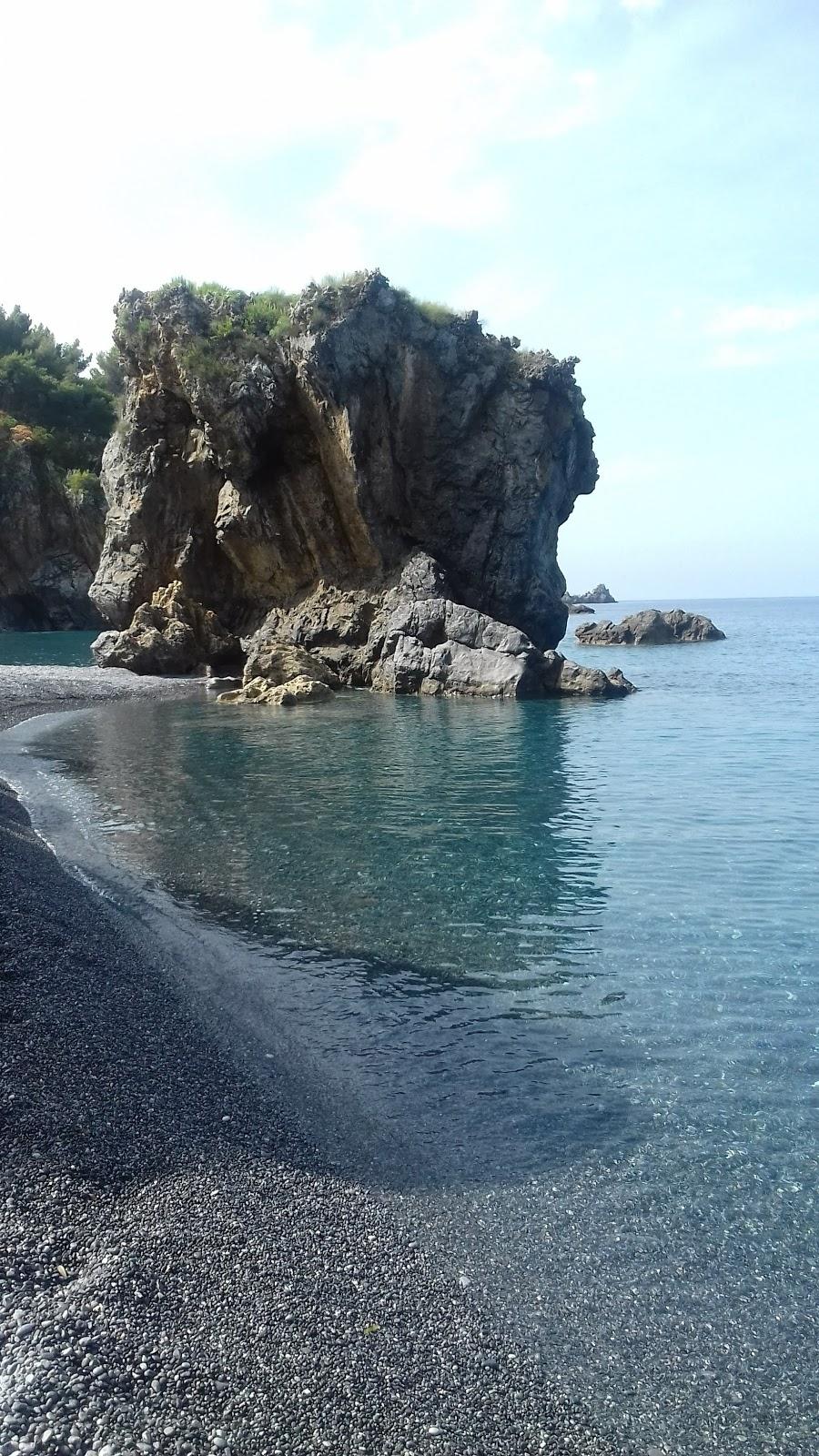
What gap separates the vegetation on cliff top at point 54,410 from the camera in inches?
2837

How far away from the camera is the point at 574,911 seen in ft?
38.3

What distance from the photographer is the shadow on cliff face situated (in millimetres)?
6613

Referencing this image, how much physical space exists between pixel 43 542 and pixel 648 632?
160ft

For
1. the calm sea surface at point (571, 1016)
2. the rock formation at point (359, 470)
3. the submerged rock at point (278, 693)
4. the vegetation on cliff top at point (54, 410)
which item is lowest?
the calm sea surface at point (571, 1016)

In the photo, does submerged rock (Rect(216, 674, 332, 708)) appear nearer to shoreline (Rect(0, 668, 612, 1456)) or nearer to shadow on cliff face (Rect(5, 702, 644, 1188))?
shadow on cliff face (Rect(5, 702, 644, 1188))

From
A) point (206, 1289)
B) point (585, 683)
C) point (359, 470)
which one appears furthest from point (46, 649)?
point (206, 1289)

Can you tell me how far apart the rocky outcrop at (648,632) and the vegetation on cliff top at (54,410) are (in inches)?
1649

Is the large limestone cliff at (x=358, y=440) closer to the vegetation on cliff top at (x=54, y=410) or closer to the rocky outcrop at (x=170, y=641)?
the rocky outcrop at (x=170, y=641)

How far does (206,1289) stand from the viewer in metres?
4.95

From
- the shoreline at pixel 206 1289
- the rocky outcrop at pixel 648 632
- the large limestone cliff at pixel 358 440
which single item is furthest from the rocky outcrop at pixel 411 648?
the rocky outcrop at pixel 648 632

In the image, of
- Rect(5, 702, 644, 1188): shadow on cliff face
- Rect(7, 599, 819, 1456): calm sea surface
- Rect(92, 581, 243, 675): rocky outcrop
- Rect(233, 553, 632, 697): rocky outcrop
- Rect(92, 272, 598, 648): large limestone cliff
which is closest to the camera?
Rect(7, 599, 819, 1456): calm sea surface

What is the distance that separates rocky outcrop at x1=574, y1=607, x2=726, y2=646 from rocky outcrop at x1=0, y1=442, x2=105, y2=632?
131 feet

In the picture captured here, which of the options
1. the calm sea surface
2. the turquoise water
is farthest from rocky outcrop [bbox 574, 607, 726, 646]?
the calm sea surface

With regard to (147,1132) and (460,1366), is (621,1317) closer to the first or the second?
(460,1366)
